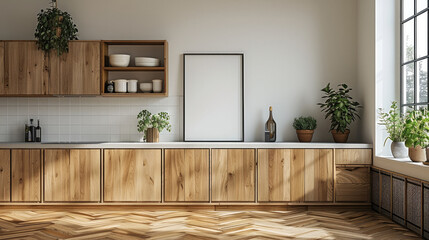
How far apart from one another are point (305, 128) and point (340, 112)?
45cm

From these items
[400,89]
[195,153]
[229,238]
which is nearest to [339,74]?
[400,89]

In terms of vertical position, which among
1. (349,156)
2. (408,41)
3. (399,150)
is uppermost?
(408,41)

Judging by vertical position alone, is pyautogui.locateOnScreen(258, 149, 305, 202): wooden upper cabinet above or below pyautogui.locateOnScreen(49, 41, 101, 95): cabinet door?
below

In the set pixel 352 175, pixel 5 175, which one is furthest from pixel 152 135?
pixel 352 175

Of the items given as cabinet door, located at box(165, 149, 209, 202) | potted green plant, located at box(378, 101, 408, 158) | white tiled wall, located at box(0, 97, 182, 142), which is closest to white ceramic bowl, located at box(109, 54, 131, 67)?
white tiled wall, located at box(0, 97, 182, 142)

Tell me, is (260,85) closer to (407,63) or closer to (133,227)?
(407,63)

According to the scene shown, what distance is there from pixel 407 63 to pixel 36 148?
4.28 m

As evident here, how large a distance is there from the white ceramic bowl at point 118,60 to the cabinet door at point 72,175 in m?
1.09

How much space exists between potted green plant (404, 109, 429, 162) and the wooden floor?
2.38 ft

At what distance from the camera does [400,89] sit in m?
4.79

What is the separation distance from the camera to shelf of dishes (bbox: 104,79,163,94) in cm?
526

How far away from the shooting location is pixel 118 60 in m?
5.25

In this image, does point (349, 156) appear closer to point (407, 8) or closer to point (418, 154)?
point (418, 154)

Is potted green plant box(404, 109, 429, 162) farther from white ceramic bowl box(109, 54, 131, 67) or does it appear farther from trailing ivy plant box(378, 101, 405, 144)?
white ceramic bowl box(109, 54, 131, 67)
